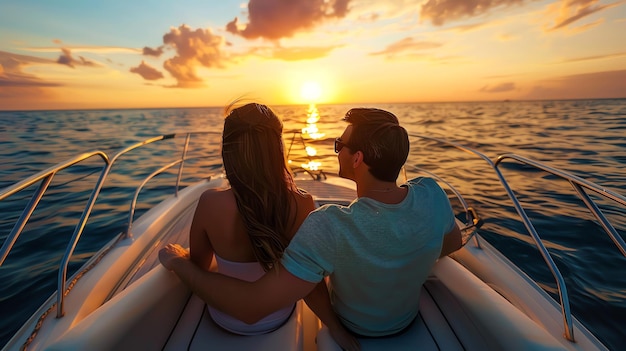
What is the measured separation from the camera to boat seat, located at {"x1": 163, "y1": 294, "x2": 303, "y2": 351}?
1536 millimetres

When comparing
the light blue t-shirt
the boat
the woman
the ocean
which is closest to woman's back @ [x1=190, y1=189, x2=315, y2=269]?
the woman

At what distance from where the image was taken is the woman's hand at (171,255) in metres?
1.62

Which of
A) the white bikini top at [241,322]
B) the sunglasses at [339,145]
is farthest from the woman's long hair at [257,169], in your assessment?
the sunglasses at [339,145]

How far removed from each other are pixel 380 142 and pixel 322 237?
43 centimetres

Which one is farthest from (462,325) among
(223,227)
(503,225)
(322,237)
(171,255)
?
(503,225)

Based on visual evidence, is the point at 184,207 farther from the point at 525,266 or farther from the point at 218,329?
the point at 525,266

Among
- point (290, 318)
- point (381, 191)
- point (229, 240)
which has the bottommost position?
point (290, 318)

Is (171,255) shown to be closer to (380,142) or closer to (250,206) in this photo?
(250,206)

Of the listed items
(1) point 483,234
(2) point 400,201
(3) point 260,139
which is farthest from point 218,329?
(1) point 483,234

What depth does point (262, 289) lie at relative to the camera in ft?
3.79

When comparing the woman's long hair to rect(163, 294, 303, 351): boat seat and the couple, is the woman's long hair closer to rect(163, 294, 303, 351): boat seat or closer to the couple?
the couple

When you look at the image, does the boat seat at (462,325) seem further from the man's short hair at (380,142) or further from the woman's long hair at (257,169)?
the man's short hair at (380,142)

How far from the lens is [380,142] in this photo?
4.08 feet

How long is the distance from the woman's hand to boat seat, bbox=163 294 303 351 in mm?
347
